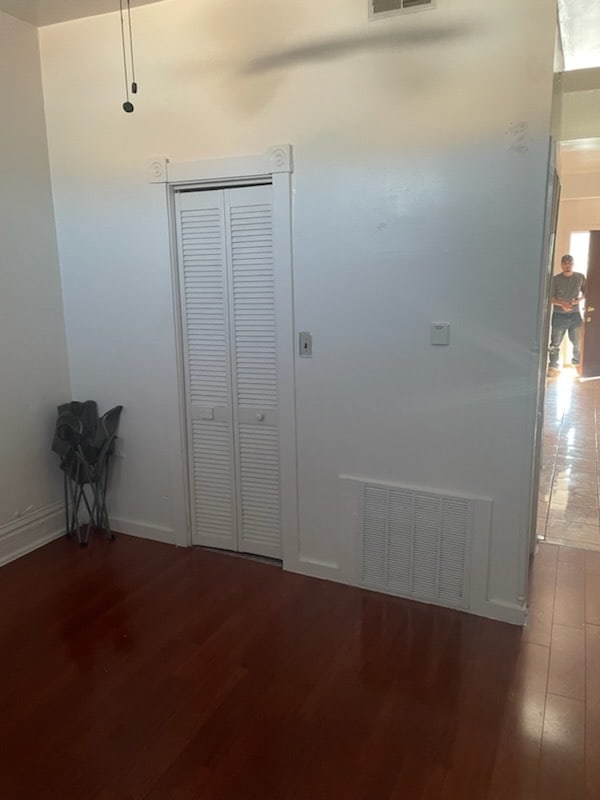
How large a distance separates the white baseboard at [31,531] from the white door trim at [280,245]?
1244 mm

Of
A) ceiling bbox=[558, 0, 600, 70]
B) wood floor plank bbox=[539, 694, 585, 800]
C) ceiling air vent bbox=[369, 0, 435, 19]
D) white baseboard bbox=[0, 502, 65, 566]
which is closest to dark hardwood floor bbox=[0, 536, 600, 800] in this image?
wood floor plank bbox=[539, 694, 585, 800]

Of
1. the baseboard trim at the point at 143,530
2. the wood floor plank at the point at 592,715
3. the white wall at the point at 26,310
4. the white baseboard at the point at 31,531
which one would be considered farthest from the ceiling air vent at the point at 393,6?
the white baseboard at the point at 31,531

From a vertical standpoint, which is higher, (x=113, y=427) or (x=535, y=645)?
(x=113, y=427)

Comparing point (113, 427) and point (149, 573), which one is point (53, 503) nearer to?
point (113, 427)

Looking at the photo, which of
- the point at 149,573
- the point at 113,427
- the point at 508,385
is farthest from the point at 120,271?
the point at 508,385

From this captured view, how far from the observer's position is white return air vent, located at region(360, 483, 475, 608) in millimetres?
2602

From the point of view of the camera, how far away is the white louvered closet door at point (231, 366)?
9.46 feet

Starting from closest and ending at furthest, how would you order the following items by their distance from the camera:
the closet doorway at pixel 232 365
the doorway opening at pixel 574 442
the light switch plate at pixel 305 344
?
the light switch plate at pixel 305 344 < the closet doorway at pixel 232 365 < the doorway opening at pixel 574 442

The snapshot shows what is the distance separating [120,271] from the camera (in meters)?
3.19

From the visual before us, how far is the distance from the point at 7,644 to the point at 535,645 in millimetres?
2224

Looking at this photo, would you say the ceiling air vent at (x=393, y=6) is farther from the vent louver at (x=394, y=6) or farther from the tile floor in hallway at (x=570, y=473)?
the tile floor in hallway at (x=570, y=473)

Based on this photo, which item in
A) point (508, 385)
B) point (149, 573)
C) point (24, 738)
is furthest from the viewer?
point (149, 573)

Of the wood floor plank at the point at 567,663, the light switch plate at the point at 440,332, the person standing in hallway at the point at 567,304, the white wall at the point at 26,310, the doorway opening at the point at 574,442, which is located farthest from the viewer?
the person standing in hallway at the point at 567,304

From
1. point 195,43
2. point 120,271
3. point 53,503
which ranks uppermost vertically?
point 195,43
